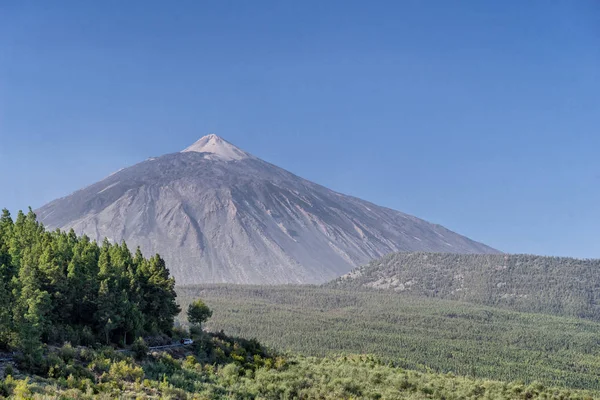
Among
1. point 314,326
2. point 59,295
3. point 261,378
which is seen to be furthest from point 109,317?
point 314,326

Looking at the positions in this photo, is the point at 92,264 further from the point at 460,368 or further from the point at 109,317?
the point at 460,368

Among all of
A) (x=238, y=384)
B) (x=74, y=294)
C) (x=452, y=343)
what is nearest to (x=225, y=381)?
(x=238, y=384)

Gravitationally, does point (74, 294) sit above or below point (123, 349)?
above

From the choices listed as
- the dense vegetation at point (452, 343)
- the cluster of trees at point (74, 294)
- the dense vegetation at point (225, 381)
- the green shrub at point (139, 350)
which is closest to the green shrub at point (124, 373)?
the dense vegetation at point (225, 381)

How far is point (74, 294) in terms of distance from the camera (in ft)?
176

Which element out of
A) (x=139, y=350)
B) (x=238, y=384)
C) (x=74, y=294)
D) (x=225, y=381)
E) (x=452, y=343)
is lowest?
(x=452, y=343)

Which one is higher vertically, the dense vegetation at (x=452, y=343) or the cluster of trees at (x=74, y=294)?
the cluster of trees at (x=74, y=294)

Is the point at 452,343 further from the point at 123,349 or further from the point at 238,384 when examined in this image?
the point at 123,349

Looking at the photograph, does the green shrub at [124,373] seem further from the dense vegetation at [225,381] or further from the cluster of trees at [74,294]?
the cluster of trees at [74,294]

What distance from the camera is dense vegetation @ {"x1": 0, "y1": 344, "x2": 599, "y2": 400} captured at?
32594 millimetres

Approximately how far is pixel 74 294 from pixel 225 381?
18331 mm

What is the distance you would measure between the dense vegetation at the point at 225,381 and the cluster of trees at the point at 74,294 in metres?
3.75

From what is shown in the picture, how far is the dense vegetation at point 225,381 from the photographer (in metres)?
32.6

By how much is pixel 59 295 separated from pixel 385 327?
14710 cm
